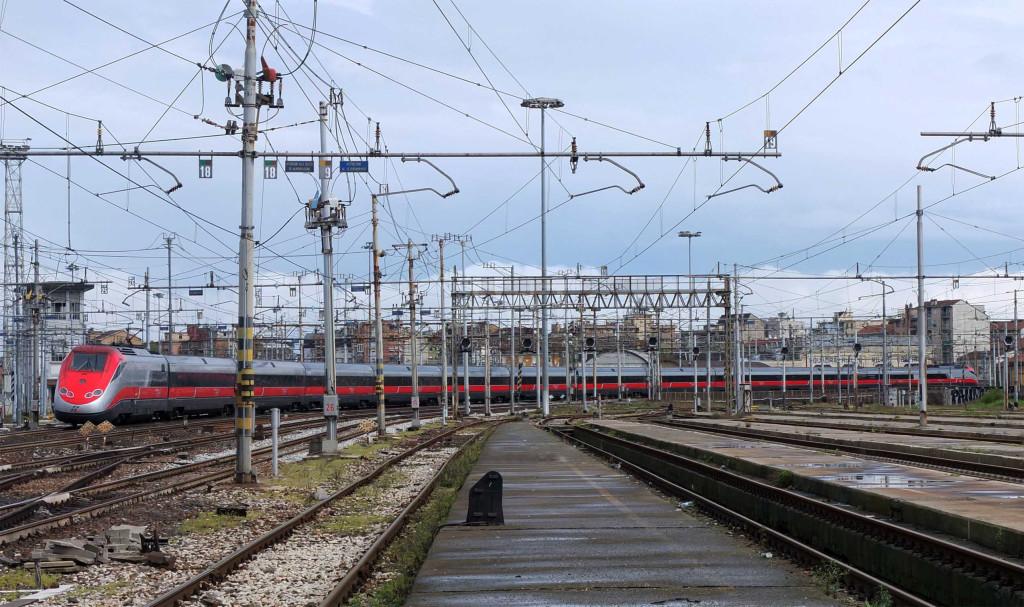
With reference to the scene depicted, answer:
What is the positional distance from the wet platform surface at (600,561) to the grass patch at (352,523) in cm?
128

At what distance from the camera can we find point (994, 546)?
10703 millimetres

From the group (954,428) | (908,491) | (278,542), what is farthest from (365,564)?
(954,428)

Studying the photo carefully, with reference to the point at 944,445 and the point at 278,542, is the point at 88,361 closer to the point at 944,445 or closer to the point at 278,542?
the point at 944,445

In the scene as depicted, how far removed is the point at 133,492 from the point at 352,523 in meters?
5.69

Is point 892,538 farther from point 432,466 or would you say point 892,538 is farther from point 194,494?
point 432,466

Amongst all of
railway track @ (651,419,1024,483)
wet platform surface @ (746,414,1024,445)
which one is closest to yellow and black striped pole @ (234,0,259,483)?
railway track @ (651,419,1024,483)

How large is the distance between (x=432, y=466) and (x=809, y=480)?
13813 millimetres

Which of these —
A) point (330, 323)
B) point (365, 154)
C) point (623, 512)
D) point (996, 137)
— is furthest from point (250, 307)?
point (996, 137)

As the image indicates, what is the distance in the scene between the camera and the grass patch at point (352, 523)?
1617cm

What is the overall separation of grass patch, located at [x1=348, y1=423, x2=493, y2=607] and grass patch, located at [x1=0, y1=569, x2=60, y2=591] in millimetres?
3292

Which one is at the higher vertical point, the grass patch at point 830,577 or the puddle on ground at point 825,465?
the puddle on ground at point 825,465

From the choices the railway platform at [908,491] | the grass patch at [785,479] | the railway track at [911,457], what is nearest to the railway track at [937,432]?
the railway track at [911,457]

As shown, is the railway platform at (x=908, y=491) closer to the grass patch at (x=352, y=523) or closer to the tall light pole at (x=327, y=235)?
the grass patch at (x=352, y=523)

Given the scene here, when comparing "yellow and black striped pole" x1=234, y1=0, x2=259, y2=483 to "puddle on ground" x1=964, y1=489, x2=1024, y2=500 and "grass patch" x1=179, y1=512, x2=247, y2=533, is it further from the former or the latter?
"puddle on ground" x1=964, y1=489, x2=1024, y2=500
